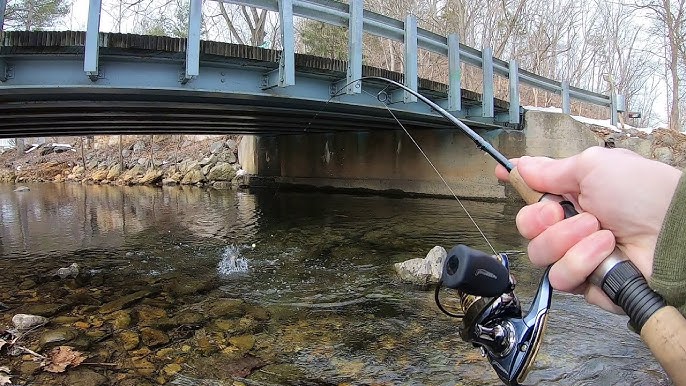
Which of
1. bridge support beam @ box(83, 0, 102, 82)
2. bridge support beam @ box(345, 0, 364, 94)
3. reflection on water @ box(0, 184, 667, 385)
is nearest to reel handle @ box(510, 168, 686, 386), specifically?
reflection on water @ box(0, 184, 667, 385)

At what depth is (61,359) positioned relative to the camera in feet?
12.9

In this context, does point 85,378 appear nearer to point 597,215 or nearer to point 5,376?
point 5,376

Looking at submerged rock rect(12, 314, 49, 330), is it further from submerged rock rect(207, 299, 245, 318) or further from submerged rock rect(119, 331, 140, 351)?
submerged rock rect(207, 299, 245, 318)

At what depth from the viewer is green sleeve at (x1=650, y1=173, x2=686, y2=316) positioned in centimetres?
97

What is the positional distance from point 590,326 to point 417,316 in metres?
1.70

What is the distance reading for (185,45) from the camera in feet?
23.2

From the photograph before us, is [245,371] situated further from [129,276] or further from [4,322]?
[129,276]

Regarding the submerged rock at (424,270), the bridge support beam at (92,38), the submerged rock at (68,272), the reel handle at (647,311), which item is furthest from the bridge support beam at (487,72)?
the reel handle at (647,311)

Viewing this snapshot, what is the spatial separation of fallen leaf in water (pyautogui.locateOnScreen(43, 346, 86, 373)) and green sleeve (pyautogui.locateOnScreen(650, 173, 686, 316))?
419 cm

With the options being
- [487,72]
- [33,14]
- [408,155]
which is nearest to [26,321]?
[487,72]

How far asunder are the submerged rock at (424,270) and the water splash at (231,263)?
242cm

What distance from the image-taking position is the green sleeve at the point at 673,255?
97cm

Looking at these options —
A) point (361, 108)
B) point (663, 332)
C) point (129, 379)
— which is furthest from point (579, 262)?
point (361, 108)

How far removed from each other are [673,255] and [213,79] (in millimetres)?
7923
